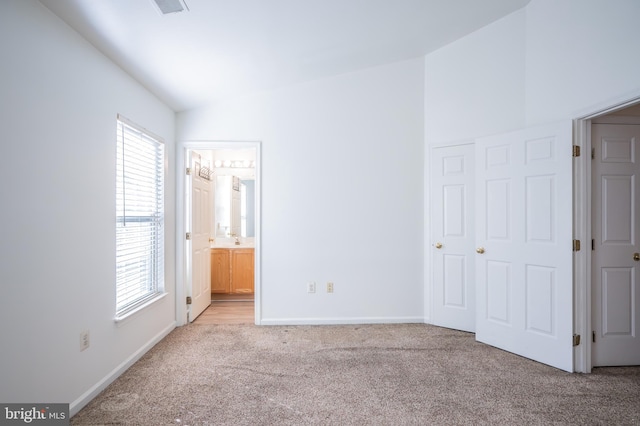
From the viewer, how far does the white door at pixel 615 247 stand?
2.82 meters

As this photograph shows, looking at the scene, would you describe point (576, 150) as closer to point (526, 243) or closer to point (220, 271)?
point (526, 243)

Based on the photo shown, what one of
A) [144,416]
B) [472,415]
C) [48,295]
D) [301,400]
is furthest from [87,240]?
[472,415]

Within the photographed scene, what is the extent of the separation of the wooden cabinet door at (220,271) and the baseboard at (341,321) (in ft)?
5.03

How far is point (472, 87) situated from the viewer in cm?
367

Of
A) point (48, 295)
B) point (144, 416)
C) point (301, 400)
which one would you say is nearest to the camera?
point (48, 295)

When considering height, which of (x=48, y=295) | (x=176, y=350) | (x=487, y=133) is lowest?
(x=176, y=350)

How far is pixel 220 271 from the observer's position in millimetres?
5262

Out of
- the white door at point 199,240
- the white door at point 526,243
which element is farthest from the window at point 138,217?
the white door at point 526,243

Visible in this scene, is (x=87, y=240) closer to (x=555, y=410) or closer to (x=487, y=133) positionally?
(x=555, y=410)

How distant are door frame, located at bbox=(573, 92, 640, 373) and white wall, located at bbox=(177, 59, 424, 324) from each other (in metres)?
1.58

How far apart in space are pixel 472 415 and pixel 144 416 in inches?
82.0

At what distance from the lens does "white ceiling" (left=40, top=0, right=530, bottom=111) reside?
7.28ft

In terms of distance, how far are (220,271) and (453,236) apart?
3462 mm

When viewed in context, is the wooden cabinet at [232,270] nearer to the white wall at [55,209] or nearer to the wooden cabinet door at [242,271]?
the wooden cabinet door at [242,271]
